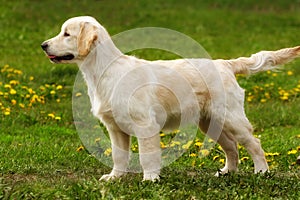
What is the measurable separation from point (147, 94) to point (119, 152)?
2.52ft

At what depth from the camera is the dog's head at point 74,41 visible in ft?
20.7

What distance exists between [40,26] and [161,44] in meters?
3.39

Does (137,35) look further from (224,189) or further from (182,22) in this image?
(224,189)

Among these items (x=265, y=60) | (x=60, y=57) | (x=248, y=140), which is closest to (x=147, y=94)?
(x=60, y=57)

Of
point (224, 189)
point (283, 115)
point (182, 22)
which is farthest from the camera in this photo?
point (182, 22)

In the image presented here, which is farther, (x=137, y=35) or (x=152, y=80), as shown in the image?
(x=137, y=35)

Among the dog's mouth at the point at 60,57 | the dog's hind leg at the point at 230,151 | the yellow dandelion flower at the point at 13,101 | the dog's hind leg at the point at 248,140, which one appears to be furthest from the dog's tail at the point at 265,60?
the yellow dandelion flower at the point at 13,101

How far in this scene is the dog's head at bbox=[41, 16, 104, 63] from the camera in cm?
631

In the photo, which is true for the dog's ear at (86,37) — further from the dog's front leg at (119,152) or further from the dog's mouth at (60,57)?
the dog's front leg at (119,152)

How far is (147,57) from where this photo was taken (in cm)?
1407

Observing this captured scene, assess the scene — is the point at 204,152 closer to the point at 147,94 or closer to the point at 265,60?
the point at 265,60

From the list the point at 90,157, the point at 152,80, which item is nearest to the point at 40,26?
the point at 90,157

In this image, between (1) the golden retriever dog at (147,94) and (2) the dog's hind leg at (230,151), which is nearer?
(1) the golden retriever dog at (147,94)

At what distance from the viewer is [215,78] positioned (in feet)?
22.1
